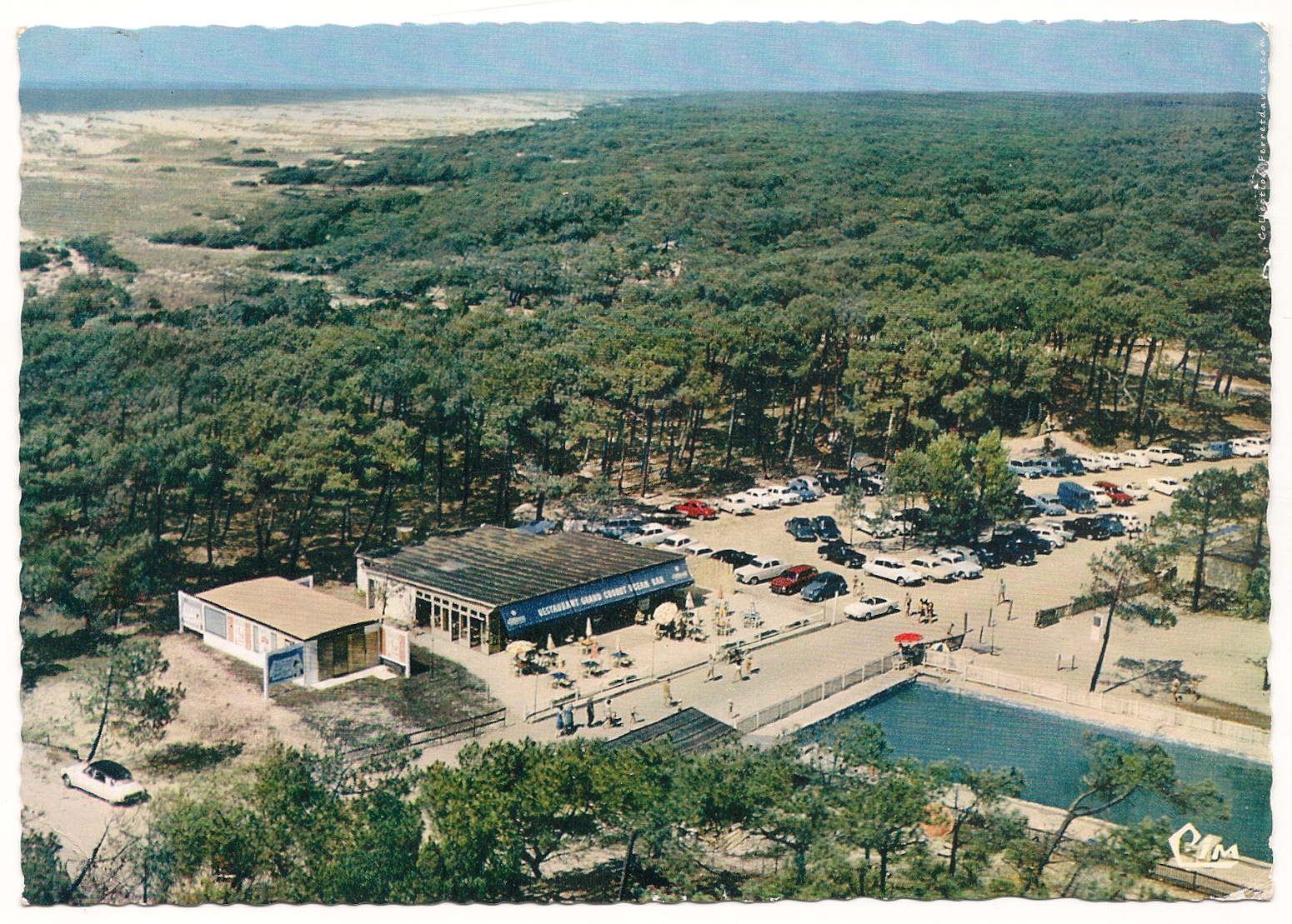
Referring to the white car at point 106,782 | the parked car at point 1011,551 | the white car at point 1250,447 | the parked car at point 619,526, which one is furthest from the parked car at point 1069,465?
the white car at point 106,782

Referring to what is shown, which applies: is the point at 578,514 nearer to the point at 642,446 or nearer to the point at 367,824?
the point at 642,446

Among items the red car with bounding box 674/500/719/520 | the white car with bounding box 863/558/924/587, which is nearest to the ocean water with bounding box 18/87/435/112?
the red car with bounding box 674/500/719/520

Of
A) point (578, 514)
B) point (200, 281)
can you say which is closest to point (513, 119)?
point (200, 281)

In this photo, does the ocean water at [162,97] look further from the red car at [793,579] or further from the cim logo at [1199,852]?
the cim logo at [1199,852]

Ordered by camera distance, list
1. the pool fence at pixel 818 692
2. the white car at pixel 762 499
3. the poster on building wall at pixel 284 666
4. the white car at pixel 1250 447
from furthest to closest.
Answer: the white car at pixel 762 499 → the white car at pixel 1250 447 → the poster on building wall at pixel 284 666 → the pool fence at pixel 818 692

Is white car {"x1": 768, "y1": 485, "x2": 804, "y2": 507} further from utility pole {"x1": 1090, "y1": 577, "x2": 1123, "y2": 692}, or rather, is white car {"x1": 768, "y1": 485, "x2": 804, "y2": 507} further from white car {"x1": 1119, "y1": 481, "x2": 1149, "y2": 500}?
white car {"x1": 1119, "y1": 481, "x2": 1149, "y2": 500}

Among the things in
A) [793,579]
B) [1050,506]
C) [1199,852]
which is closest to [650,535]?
[793,579]
